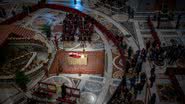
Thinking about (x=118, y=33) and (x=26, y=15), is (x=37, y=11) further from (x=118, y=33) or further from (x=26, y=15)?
(x=118, y=33)

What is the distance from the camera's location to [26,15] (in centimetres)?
2958

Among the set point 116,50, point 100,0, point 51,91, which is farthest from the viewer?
point 100,0

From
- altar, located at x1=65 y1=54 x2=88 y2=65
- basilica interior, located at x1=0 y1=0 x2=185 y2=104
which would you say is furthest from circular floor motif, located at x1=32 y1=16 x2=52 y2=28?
altar, located at x1=65 y1=54 x2=88 y2=65

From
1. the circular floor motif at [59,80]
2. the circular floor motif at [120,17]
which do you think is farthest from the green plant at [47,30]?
the circular floor motif at [120,17]

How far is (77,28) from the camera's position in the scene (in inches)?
1051

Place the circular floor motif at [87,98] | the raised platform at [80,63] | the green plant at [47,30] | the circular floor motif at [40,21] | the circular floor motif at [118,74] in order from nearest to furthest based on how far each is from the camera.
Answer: the circular floor motif at [87,98] → the circular floor motif at [118,74] → the raised platform at [80,63] → the green plant at [47,30] → the circular floor motif at [40,21]

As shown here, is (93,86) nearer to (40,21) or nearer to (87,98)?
(87,98)

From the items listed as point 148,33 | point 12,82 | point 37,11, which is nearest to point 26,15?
point 37,11

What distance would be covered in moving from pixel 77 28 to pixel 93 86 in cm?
838

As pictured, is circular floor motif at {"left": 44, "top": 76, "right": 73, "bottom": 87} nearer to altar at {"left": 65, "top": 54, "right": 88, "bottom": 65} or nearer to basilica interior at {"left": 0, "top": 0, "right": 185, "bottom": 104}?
basilica interior at {"left": 0, "top": 0, "right": 185, "bottom": 104}

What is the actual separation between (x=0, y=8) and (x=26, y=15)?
10.3 ft

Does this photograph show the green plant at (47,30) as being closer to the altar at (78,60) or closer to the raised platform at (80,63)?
the raised platform at (80,63)

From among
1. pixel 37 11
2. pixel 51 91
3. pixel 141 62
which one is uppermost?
pixel 37 11

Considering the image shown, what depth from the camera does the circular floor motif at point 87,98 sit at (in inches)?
727
